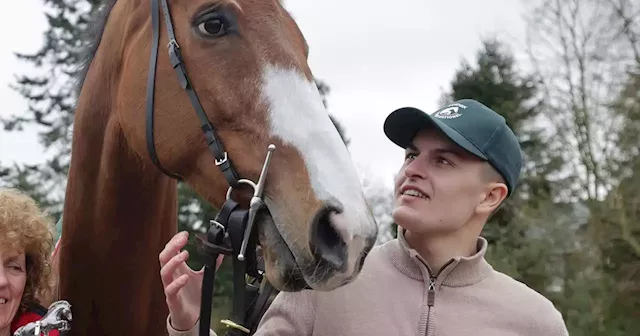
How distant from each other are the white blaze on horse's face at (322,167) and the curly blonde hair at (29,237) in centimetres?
114

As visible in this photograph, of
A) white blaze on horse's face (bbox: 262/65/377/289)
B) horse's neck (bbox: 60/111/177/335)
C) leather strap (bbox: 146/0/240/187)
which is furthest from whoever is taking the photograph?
horse's neck (bbox: 60/111/177/335)

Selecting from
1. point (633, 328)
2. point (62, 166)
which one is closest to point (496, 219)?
point (633, 328)

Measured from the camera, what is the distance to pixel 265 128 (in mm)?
2006

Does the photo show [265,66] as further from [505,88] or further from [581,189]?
[505,88]

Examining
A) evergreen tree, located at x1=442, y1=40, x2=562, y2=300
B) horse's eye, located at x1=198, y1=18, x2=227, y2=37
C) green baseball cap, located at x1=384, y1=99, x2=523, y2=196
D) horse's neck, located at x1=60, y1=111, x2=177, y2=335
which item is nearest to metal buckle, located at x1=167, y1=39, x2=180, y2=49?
horse's eye, located at x1=198, y1=18, x2=227, y2=37

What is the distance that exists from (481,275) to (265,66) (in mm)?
1032

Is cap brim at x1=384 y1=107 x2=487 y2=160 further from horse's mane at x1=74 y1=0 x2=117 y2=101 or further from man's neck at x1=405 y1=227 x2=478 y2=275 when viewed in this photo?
horse's mane at x1=74 y1=0 x2=117 y2=101

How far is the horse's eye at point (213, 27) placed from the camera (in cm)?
213

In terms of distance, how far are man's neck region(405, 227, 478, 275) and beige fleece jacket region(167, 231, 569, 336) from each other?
0.18 feet

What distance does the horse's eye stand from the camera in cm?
213

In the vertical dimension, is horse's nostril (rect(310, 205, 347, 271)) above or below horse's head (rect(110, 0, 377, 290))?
below

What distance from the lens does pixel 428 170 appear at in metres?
2.22

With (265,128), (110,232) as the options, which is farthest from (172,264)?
(110,232)

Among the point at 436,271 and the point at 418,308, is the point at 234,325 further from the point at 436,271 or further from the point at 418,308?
the point at 436,271
